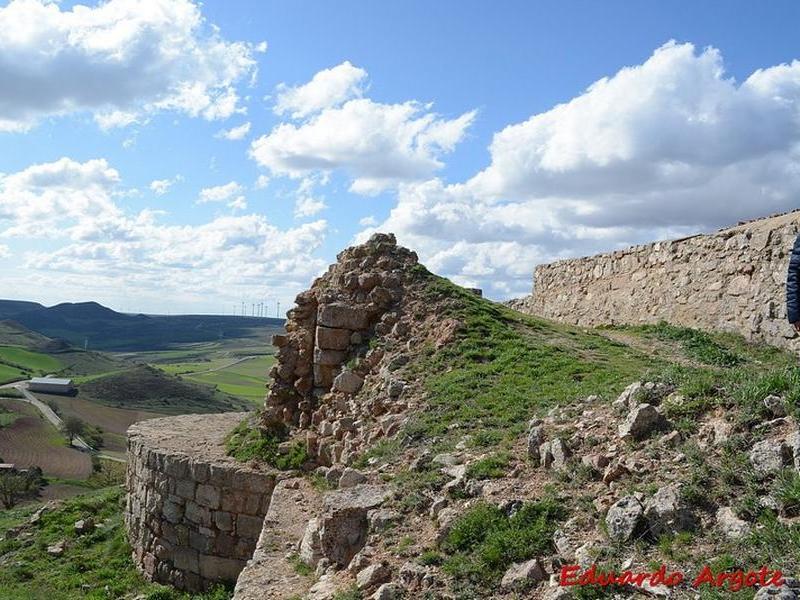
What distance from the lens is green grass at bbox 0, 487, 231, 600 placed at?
11273 mm

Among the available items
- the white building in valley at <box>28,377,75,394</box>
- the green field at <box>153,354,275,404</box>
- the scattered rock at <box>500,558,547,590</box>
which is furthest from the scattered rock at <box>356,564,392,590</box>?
the green field at <box>153,354,275,404</box>

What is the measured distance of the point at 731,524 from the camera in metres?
4.33

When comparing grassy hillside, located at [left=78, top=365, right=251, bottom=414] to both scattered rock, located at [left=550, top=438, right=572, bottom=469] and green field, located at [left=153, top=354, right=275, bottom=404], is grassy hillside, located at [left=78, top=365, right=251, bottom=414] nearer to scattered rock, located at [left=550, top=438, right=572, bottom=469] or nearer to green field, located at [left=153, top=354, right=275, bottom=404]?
green field, located at [left=153, top=354, right=275, bottom=404]

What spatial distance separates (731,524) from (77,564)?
1186cm

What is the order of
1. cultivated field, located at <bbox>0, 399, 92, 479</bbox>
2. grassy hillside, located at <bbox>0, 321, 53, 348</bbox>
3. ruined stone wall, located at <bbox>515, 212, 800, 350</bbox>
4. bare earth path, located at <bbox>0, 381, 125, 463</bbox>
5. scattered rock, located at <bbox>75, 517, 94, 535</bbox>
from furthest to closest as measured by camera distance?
grassy hillside, located at <bbox>0, 321, 53, 348</bbox>
bare earth path, located at <bbox>0, 381, 125, 463</bbox>
cultivated field, located at <bbox>0, 399, 92, 479</bbox>
scattered rock, located at <bbox>75, 517, 94, 535</bbox>
ruined stone wall, located at <bbox>515, 212, 800, 350</bbox>

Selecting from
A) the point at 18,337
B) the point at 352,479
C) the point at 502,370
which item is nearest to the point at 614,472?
the point at 352,479

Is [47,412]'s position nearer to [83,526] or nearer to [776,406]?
[83,526]

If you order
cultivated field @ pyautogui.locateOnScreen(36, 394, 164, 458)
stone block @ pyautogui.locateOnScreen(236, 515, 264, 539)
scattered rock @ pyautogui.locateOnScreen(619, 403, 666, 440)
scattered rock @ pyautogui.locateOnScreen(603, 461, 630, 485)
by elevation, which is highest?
scattered rock @ pyautogui.locateOnScreen(619, 403, 666, 440)

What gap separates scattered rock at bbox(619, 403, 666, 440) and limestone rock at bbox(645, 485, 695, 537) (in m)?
0.99

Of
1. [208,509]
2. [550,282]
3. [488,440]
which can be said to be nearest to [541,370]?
[488,440]

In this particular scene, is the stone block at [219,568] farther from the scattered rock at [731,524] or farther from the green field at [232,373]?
the green field at [232,373]

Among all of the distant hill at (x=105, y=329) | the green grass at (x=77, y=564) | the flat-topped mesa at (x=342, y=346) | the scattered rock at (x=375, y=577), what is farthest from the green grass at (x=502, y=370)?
the distant hill at (x=105, y=329)

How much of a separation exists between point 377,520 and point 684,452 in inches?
109

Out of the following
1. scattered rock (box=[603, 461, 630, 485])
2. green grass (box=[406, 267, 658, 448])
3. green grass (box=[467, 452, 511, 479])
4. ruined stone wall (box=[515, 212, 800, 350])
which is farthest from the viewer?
ruined stone wall (box=[515, 212, 800, 350])
